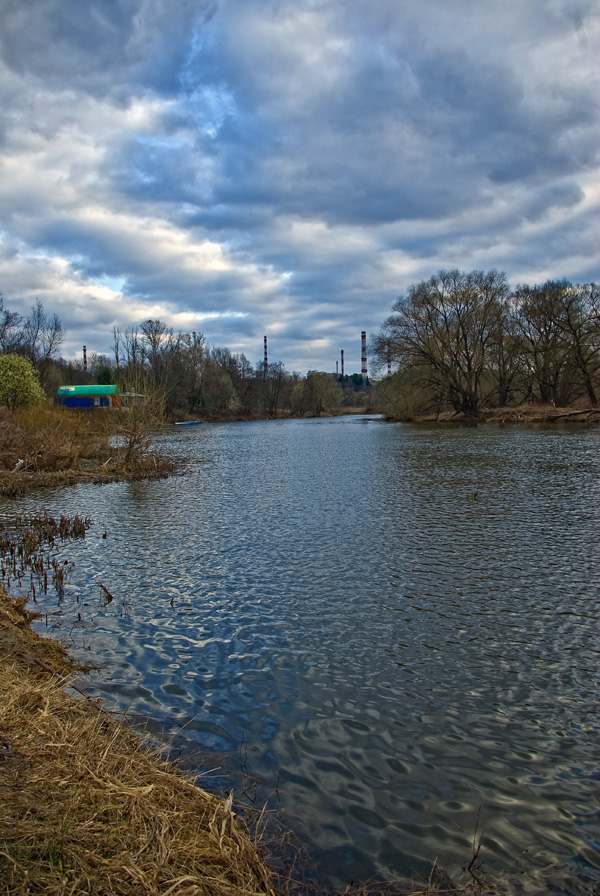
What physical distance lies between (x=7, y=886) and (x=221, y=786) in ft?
6.67

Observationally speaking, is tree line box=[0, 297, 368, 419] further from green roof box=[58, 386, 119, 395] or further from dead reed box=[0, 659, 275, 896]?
dead reed box=[0, 659, 275, 896]

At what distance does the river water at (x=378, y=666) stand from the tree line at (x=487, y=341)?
142 ft

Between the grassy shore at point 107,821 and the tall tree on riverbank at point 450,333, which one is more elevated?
the tall tree on riverbank at point 450,333

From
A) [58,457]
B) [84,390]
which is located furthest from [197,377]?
[58,457]

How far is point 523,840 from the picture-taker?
12.5ft

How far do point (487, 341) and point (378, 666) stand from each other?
54.7 m

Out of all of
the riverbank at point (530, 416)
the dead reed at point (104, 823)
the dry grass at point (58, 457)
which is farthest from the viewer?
the riverbank at point (530, 416)

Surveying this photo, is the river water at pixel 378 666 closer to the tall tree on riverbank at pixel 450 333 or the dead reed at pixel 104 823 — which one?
the dead reed at pixel 104 823

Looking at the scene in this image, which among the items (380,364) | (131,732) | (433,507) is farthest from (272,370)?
(131,732)

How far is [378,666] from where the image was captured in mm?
6352

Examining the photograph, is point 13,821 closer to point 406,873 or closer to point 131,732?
point 131,732

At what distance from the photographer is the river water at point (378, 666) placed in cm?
401

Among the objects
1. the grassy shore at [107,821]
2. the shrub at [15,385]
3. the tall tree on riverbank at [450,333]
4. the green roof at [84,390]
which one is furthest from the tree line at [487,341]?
the grassy shore at [107,821]

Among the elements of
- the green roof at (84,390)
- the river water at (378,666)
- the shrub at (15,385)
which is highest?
the green roof at (84,390)
